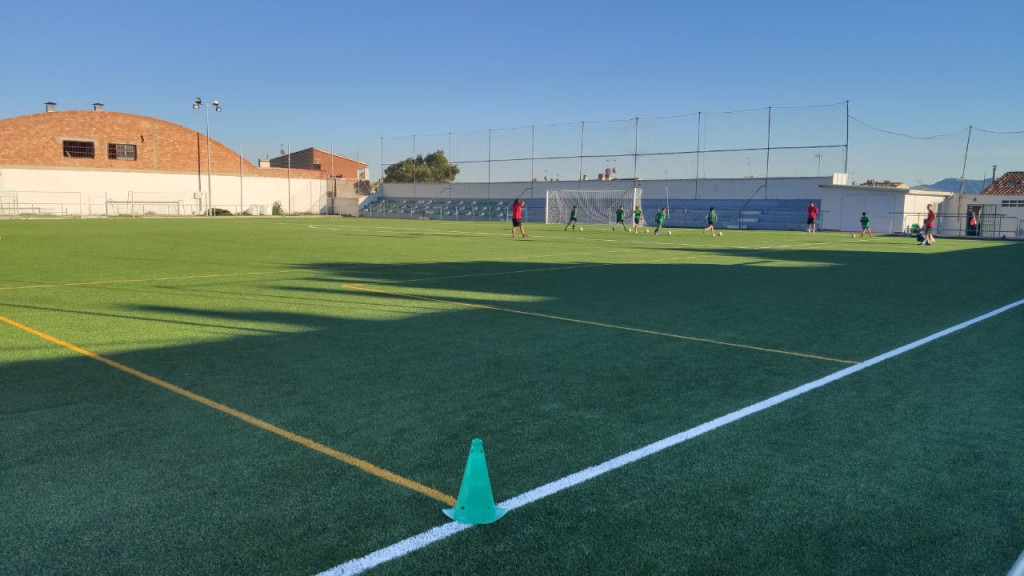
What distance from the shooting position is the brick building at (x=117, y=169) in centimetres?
5372

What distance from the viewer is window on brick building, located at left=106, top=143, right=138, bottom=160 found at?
191 ft

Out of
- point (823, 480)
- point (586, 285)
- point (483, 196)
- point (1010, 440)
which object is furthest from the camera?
point (483, 196)

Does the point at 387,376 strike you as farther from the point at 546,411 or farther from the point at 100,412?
the point at 100,412

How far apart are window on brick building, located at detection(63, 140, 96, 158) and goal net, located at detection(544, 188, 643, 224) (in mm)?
36219

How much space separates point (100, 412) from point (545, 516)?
3390 millimetres

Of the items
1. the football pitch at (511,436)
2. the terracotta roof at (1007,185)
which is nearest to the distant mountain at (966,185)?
the terracotta roof at (1007,185)

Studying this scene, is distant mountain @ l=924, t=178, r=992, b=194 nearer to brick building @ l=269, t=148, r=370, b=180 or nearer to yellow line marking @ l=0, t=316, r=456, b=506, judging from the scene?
yellow line marking @ l=0, t=316, r=456, b=506

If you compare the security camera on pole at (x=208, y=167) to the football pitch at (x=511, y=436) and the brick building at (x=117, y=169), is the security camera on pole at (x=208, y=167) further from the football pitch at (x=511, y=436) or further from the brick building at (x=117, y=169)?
the football pitch at (x=511, y=436)

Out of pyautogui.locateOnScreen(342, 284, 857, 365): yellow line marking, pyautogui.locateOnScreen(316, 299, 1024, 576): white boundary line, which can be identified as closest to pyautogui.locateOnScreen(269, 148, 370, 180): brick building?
pyautogui.locateOnScreen(342, 284, 857, 365): yellow line marking

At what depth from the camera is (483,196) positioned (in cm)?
6700

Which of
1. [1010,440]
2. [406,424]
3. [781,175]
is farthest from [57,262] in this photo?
[781,175]

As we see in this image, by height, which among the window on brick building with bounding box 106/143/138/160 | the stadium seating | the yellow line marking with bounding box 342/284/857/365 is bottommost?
the yellow line marking with bounding box 342/284/857/365

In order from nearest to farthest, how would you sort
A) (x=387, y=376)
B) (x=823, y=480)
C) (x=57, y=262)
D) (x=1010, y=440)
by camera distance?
(x=823, y=480) < (x=1010, y=440) < (x=387, y=376) < (x=57, y=262)

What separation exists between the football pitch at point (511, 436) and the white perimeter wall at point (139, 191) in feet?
171
